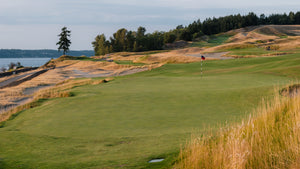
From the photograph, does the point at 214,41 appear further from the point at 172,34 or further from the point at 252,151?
the point at 252,151

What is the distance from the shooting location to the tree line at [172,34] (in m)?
115

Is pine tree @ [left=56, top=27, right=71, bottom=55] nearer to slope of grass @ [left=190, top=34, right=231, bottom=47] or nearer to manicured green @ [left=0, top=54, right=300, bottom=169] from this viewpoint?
slope of grass @ [left=190, top=34, right=231, bottom=47]

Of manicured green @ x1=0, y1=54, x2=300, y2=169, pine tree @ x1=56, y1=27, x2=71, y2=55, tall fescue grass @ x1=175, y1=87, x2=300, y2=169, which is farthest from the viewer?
pine tree @ x1=56, y1=27, x2=71, y2=55

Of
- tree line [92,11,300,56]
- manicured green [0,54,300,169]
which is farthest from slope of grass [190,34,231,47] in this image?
manicured green [0,54,300,169]

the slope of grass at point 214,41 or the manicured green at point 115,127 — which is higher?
the slope of grass at point 214,41

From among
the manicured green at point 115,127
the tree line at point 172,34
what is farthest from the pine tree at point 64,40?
the manicured green at point 115,127

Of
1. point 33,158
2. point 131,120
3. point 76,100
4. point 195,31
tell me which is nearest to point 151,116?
point 131,120

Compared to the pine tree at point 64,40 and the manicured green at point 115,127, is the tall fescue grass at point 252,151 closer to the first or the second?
the manicured green at point 115,127

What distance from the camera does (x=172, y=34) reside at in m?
122

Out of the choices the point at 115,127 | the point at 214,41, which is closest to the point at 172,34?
the point at 214,41

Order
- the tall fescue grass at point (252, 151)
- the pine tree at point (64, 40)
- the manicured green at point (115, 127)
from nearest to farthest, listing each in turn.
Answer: the tall fescue grass at point (252, 151) < the manicured green at point (115, 127) < the pine tree at point (64, 40)

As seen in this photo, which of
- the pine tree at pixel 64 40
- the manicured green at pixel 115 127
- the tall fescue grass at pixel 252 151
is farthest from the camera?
the pine tree at pixel 64 40

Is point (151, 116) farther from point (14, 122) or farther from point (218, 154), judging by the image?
point (218, 154)

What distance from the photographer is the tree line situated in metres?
115
